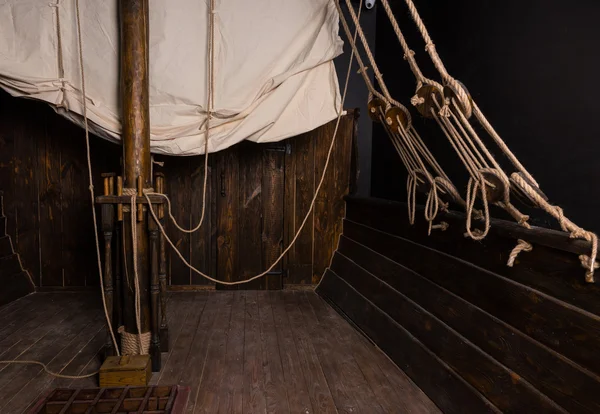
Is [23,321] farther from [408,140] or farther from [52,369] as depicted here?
[408,140]

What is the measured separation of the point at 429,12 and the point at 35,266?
3.66 meters

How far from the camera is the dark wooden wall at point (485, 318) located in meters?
1.23

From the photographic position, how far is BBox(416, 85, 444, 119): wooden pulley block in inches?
62.4

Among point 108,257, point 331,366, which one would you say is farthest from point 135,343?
point 331,366

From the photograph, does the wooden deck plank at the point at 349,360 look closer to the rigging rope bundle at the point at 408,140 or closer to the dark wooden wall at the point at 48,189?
the rigging rope bundle at the point at 408,140

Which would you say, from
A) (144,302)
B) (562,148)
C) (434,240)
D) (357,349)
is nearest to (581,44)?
(562,148)

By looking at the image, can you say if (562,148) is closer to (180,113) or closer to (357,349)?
(357,349)

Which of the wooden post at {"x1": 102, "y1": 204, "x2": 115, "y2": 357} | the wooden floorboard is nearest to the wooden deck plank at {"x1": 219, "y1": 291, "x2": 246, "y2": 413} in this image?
the wooden floorboard

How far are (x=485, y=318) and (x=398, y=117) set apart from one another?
0.99 meters

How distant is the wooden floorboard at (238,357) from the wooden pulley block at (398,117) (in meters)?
1.20

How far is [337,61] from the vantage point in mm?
3613

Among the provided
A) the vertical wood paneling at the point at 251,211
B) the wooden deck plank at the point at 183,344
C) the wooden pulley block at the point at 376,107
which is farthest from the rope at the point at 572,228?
the vertical wood paneling at the point at 251,211

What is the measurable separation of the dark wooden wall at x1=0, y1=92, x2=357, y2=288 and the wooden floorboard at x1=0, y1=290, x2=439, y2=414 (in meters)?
0.40

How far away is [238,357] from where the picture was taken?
2158 millimetres
